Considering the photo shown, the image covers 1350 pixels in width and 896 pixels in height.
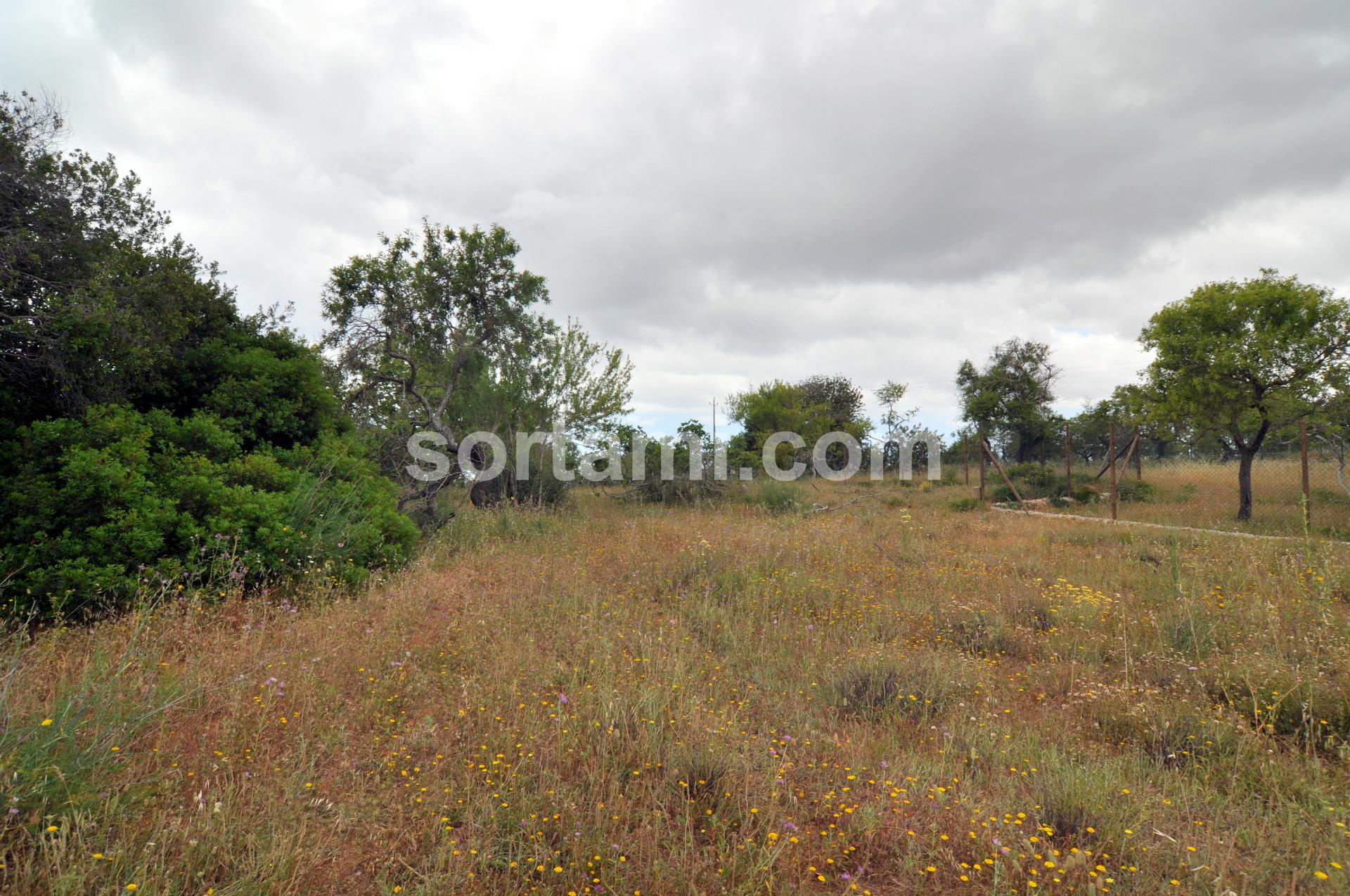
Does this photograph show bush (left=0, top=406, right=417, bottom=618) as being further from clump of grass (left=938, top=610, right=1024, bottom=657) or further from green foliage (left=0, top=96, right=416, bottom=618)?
clump of grass (left=938, top=610, right=1024, bottom=657)

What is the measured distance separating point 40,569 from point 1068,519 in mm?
14442

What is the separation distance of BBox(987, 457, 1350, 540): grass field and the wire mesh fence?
2 centimetres

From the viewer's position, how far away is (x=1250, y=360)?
36.9ft

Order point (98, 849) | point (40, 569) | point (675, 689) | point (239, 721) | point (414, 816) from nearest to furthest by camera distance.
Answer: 1. point (98, 849)
2. point (414, 816)
3. point (239, 721)
4. point (675, 689)
5. point (40, 569)

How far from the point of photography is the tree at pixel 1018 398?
2759 centimetres

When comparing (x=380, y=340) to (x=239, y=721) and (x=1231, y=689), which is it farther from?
(x=1231, y=689)

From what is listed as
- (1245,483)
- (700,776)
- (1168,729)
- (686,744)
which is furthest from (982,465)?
(700,776)

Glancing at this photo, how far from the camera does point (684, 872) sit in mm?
2309

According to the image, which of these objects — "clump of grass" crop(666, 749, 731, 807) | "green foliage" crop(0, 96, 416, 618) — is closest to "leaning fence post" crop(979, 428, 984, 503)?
"green foliage" crop(0, 96, 416, 618)

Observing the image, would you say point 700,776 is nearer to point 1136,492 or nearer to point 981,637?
point 981,637

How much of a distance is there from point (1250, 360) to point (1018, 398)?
1754cm

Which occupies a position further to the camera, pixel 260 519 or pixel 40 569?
pixel 260 519

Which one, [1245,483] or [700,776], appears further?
[1245,483]

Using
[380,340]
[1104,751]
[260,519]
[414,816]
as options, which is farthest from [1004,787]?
[380,340]
